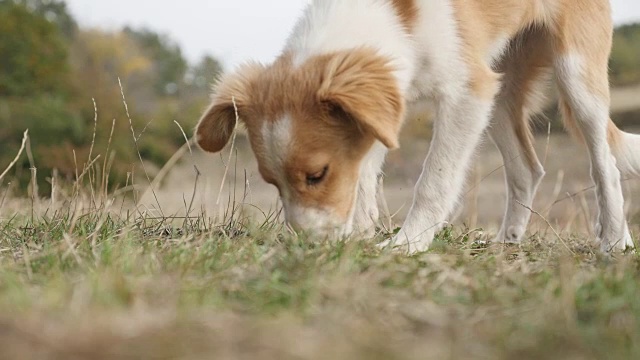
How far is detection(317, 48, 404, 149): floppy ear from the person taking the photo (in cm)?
359

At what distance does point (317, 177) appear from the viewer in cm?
389

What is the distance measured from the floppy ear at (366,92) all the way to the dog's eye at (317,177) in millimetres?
298

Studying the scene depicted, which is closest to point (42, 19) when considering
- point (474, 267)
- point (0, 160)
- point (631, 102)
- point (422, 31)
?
point (0, 160)

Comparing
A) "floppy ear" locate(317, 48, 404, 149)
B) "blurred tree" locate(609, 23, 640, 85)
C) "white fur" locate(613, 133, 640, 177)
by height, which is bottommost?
"blurred tree" locate(609, 23, 640, 85)

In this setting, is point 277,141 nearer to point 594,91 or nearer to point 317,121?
point 317,121

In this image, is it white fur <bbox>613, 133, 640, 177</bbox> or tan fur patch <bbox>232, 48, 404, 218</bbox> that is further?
white fur <bbox>613, 133, 640, 177</bbox>

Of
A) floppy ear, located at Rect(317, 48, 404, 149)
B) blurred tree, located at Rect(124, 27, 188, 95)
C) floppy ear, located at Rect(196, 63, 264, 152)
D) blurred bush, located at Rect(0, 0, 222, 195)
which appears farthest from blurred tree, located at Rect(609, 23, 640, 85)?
floppy ear, located at Rect(317, 48, 404, 149)

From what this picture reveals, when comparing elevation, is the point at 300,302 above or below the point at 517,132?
above

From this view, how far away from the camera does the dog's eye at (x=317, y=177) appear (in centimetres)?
387

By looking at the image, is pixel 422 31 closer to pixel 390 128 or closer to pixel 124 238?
Result: pixel 390 128

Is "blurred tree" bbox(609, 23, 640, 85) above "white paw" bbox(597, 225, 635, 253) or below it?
below

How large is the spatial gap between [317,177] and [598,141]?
2.14 meters

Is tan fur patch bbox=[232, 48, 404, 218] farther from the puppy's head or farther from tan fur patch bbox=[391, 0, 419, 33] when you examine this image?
tan fur patch bbox=[391, 0, 419, 33]

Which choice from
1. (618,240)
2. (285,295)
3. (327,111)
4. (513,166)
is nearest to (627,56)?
(513,166)
